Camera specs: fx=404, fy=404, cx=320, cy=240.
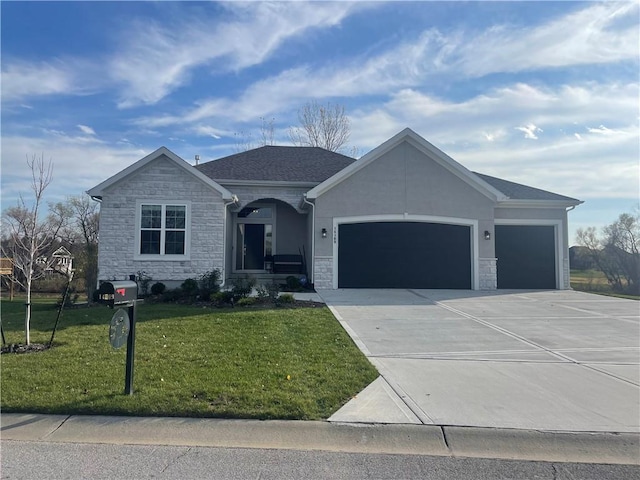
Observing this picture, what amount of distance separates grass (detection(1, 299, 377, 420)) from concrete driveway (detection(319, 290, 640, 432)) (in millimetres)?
517

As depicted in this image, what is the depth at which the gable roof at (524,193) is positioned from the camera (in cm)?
1648

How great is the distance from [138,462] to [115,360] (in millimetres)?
3027

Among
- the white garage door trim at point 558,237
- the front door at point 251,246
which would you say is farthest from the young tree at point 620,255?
the front door at point 251,246

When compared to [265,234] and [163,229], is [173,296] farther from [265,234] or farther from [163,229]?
[265,234]

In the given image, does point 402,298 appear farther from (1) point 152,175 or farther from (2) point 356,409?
Answer: (1) point 152,175

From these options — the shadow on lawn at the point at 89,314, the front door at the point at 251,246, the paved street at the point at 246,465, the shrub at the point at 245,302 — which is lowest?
the paved street at the point at 246,465

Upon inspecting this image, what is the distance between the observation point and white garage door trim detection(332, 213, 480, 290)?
15.1 metres

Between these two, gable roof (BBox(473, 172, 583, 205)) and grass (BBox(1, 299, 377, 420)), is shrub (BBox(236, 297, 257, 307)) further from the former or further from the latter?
gable roof (BBox(473, 172, 583, 205))

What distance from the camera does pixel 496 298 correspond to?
1354 cm

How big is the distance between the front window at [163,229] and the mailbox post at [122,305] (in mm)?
10084

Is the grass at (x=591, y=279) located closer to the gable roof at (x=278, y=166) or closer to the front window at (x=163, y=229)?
the gable roof at (x=278, y=166)

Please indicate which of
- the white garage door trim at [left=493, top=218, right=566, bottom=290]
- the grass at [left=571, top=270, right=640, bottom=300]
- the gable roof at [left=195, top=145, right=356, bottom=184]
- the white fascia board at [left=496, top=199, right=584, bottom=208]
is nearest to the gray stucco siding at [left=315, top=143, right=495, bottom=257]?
the white fascia board at [left=496, top=199, right=584, bottom=208]

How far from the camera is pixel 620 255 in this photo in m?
32.4

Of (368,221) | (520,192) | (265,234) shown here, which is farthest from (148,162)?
(520,192)
